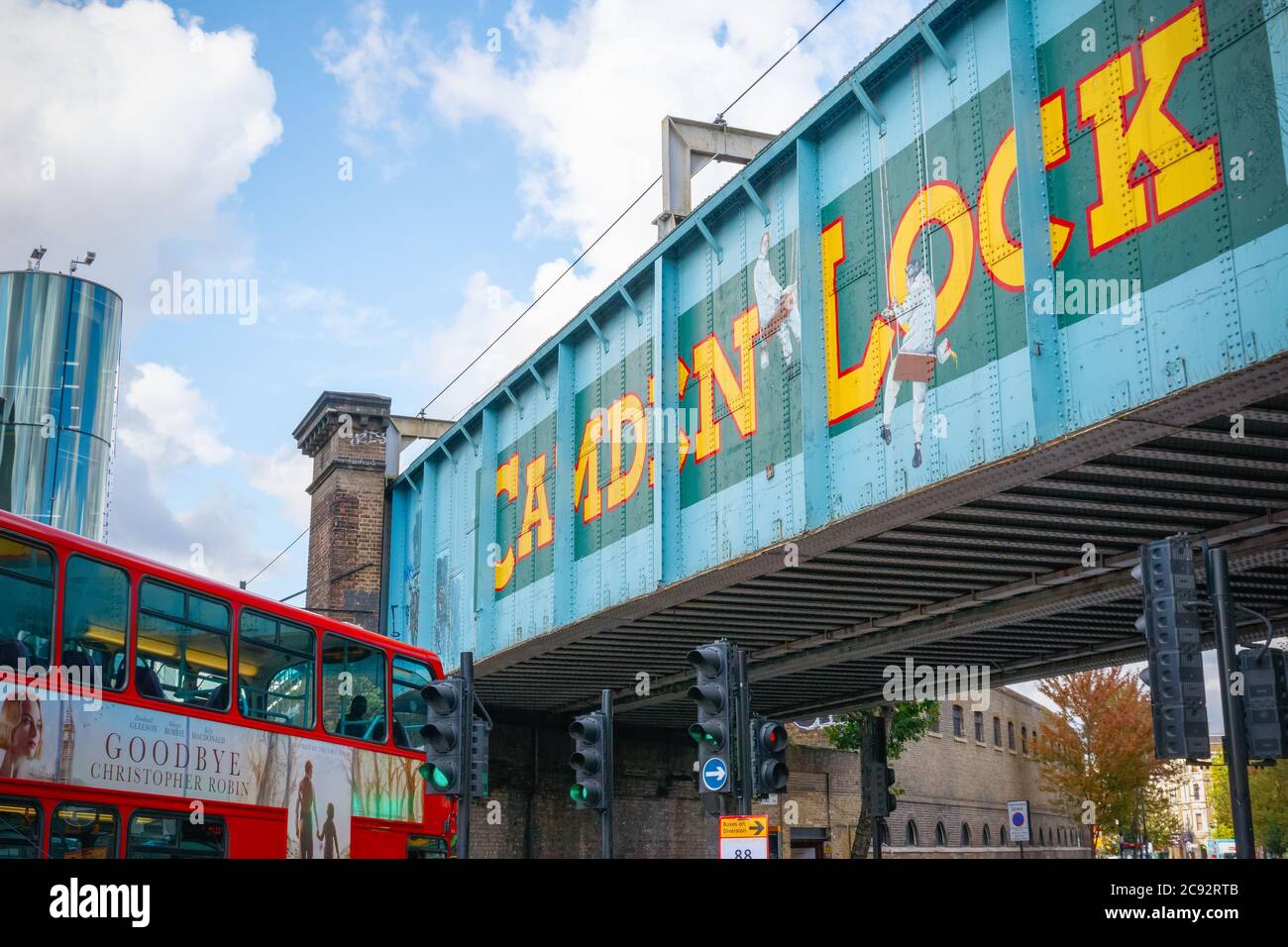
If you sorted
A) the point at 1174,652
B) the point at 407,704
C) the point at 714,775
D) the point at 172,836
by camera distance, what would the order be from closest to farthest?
the point at 1174,652, the point at 172,836, the point at 714,775, the point at 407,704

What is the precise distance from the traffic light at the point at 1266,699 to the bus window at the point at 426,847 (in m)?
9.80

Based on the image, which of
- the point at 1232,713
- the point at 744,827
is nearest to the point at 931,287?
the point at 1232,713

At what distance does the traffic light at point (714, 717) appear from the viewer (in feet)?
38.8

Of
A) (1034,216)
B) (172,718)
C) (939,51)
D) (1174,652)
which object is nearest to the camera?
(1174,652)

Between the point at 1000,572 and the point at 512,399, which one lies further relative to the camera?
the point at 512,399

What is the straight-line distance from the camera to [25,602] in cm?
1025

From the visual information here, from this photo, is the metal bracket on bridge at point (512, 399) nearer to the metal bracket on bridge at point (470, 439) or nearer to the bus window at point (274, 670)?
the metal bracket on bridge at point (470, 439)

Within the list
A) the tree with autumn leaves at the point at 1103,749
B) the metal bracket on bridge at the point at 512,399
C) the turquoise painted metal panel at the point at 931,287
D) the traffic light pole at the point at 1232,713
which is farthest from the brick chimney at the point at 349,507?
the tree with autumn leaves at the point at 1103,749

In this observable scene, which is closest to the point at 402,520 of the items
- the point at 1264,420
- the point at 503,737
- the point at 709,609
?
the point at 503,737

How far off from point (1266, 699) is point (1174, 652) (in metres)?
0.99

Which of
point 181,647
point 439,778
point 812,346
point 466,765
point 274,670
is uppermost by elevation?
point 812,346

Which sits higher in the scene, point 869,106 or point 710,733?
point 869,106

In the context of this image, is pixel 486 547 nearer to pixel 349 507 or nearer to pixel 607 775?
pixel 349 507

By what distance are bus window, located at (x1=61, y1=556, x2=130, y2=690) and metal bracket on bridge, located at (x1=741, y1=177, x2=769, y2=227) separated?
8768mm
